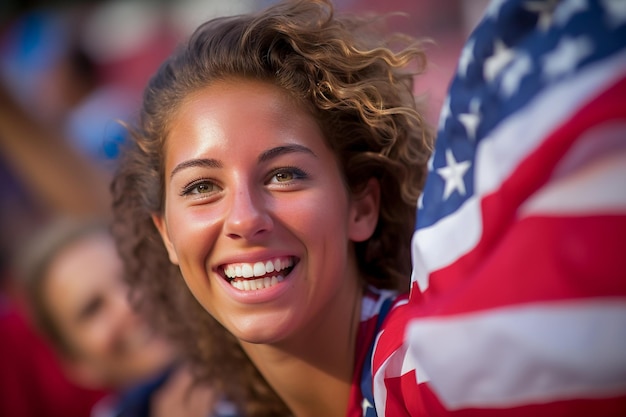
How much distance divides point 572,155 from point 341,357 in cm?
98

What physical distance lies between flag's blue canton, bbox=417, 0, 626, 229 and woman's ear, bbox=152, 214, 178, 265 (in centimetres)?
80

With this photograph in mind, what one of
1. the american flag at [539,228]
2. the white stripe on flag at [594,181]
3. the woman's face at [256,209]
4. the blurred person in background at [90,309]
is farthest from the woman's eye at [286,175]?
the blurred person in background at [90,309]

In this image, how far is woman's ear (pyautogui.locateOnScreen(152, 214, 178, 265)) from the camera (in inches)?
78.1

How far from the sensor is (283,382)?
2.05 m

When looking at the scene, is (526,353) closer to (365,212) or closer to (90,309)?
(365,212)

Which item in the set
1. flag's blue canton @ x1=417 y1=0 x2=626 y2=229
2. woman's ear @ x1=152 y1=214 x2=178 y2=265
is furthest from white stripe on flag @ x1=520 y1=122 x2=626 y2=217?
A: woman's ear @ x1=152 y1=214 x2=178 y2=265

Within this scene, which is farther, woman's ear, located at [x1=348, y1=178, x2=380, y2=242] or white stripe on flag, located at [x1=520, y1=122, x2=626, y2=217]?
woman's ear, located at [x1=348, y1=178, x2=380, y2=242]

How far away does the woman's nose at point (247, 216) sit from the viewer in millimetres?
1612

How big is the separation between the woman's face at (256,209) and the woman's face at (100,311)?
5.63 feet

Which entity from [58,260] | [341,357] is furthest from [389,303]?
[58,260]

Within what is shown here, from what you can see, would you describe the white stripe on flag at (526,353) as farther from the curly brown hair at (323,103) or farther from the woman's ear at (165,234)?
the woman's ear at (165,234)

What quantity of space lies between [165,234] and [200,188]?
1.16ft

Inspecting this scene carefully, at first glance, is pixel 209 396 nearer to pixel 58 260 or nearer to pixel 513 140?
pixel 58 260

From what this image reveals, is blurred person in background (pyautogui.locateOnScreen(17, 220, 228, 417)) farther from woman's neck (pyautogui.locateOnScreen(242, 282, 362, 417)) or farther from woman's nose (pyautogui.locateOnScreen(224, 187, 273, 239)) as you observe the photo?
woman's nose (pyautogui.locateOnScreen(224, 187, 273, 239))
